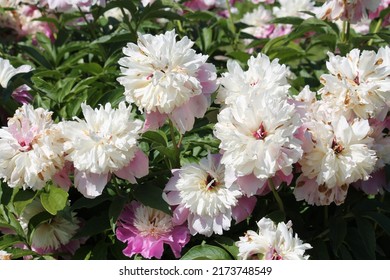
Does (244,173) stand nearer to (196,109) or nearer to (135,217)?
(196,109)

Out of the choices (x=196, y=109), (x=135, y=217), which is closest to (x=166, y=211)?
(x=135, y=217)

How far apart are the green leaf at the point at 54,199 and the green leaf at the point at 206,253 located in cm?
28

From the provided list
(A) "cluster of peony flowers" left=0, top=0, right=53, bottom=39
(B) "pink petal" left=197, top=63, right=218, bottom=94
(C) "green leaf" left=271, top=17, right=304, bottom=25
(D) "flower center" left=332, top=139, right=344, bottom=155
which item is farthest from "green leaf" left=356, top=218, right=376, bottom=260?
(A) "cluster of peony flowers" left=0, top=0, right=53, bottom=39

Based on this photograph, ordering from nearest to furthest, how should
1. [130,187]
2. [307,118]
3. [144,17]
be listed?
[307,118], [130,187], [144,17]

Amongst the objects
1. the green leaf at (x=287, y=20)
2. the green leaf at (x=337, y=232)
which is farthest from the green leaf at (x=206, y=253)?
the green leaf at (x=287, y=20)

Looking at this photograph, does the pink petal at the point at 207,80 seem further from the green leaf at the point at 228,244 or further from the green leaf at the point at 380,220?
the green leaf at the point at 380,220

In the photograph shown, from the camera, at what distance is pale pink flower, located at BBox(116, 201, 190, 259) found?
5.08 feet

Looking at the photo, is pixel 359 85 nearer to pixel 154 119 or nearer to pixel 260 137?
pixel 260 137

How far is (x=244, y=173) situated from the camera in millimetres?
1394

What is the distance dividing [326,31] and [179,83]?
92 cm

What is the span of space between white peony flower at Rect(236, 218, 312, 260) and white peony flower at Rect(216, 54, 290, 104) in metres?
0.27

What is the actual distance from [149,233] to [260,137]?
36 centimetres

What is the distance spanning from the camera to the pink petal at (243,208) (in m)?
1.52
